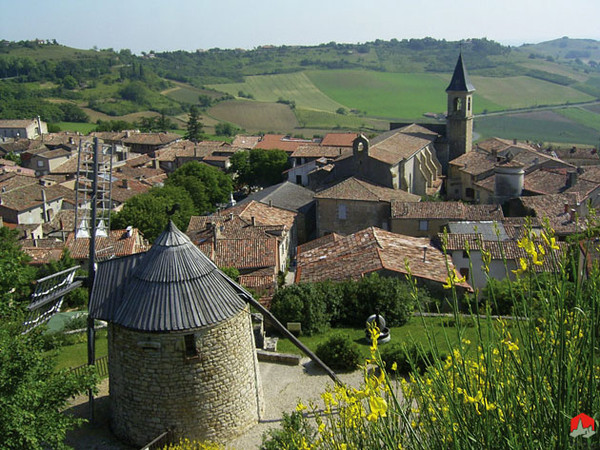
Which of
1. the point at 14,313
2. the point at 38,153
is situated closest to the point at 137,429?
the point at 14,313

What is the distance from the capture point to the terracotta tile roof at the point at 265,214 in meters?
39.7

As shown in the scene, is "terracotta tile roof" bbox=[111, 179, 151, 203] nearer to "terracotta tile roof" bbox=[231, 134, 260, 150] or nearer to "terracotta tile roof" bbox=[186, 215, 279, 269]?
"terracotta tile roof" bbox=[186, 215, 279, 269]

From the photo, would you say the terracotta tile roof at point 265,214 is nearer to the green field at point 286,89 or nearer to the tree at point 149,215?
Result: the tree at point 149,215

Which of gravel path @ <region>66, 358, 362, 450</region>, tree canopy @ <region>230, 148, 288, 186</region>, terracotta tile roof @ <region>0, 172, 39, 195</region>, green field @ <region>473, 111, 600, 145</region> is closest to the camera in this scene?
gravel path @ <region>66, 358, 362, 450</region>

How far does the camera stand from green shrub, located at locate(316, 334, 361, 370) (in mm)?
18469

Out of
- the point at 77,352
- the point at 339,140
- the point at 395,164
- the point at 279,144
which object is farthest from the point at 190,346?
the point at 279,144

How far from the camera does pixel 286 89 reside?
158250mm

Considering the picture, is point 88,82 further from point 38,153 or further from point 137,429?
point 137,429

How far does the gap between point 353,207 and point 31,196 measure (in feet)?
100

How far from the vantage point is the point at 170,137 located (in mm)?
95750

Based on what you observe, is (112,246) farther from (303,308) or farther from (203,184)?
(203,184)

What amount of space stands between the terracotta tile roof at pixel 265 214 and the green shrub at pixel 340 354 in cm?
2061

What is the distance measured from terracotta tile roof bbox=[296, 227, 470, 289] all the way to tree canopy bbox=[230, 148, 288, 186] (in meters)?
31.5

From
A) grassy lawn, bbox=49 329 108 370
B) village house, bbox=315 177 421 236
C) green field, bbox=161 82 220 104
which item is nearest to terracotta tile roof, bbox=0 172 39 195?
→ village house, bbox=315 177 421 236
